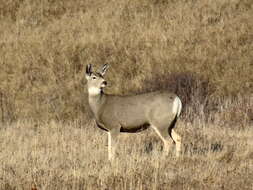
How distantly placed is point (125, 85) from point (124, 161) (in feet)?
40.8

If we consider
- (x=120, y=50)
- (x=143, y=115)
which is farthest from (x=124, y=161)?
(x=120, y=50)

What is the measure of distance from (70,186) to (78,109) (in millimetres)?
11390

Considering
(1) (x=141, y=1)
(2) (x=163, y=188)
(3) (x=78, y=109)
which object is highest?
(1) (x=141, y=1)

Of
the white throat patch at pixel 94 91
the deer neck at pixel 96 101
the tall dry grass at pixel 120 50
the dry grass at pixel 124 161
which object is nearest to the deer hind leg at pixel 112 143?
the dry grass at pixel 124 161

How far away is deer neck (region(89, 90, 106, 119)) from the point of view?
10461 mm

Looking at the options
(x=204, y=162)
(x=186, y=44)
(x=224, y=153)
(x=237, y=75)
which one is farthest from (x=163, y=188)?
(x=186, y=44)

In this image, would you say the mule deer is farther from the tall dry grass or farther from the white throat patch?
the tall dry grass

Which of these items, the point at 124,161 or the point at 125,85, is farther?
the point at 125,85

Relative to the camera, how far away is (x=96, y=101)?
10.5 meters

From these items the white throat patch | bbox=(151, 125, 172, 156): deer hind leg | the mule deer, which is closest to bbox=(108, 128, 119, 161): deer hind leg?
the mule deer

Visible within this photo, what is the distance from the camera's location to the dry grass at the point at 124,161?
26.4 ft

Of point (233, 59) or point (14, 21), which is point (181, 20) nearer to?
point (233, 59)

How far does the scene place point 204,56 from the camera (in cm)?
2245

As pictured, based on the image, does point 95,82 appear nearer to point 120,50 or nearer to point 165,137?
point 165,137
